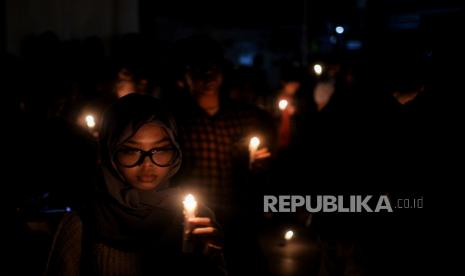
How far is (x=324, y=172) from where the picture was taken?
4.31m

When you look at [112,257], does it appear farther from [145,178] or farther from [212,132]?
[212,132]

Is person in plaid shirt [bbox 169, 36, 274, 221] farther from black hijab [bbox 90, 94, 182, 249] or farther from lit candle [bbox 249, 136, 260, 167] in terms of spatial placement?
black hijab [bbox 90, 94, 182, 249]

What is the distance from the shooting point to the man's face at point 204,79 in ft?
17.0

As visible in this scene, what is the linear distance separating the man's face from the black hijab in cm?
200

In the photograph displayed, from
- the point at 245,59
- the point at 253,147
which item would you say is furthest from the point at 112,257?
the point at 245,59

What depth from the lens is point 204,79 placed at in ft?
17.0

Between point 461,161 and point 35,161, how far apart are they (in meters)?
2.85

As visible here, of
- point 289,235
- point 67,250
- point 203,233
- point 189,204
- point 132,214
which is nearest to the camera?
point 203,233

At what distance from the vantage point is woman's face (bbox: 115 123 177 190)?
9.91ft

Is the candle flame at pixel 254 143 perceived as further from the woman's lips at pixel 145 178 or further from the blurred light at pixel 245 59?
the blurred light at pixel 245 59

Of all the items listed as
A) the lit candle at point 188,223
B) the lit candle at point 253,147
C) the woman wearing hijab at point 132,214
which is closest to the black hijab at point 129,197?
the woman wearing hijab at point 132,214

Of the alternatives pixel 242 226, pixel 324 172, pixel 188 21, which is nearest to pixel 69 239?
pixel 324 172

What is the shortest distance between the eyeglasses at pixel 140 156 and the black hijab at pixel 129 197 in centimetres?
3

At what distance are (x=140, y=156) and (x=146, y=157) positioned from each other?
0.03 metres
